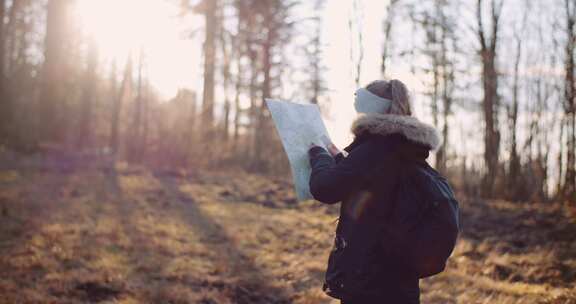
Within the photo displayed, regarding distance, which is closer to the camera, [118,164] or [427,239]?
[427,239]

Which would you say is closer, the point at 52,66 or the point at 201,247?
the point at 201,247

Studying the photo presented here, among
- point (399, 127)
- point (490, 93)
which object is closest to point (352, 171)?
point (399, 127)

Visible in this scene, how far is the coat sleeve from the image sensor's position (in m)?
2.66

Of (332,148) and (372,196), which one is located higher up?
(332,148)

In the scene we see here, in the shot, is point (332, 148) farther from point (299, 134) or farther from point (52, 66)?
point (52, 66)

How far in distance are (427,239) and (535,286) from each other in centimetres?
531

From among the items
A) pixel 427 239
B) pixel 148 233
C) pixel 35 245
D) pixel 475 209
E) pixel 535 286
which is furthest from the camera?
pixel 475 209

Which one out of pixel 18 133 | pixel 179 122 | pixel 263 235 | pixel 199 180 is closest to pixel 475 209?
pixel 263 235

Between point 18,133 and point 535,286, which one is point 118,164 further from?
point 535,286

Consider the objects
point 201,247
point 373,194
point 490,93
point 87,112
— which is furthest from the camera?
point 87,112

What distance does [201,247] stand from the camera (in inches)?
339

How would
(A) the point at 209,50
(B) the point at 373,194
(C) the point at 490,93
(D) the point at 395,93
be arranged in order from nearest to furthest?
(B) the point at 373,194
(D) the point at 395,93
(C) the point at 490,93
(A) the point at 209,50

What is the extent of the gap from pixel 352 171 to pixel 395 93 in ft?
1.67

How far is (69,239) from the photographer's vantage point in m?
8.20
